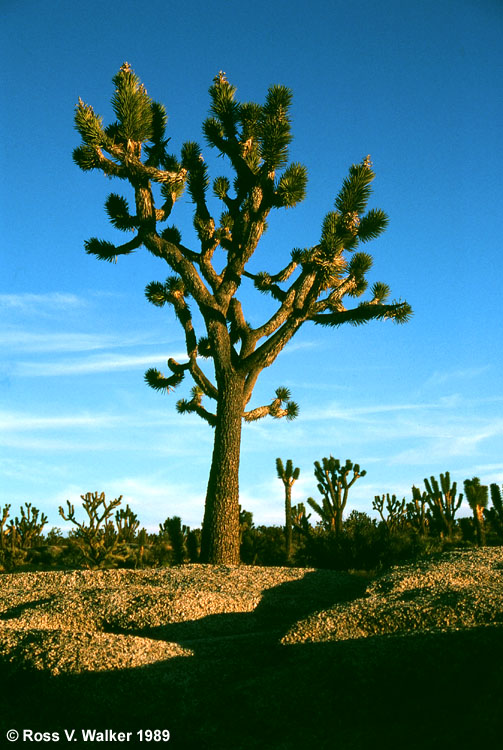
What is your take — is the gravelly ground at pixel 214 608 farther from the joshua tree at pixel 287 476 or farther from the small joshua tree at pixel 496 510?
the joshua tree at pixel 287 476

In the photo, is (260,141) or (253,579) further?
(260,141)

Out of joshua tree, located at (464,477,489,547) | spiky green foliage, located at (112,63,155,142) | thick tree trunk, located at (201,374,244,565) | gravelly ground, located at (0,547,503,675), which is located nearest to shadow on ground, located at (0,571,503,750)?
gravelly ground, located at (0,547,503,675)

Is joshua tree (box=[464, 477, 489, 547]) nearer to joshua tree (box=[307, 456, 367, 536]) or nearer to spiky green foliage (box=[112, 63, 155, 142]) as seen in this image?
joshua tree (box=[307, 456, 367, 536])

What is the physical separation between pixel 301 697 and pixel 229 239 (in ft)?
32.8

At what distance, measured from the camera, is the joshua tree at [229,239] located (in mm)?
11188

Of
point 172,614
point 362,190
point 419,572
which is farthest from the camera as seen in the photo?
point 362,190

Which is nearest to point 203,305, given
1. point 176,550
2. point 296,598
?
point 176,550

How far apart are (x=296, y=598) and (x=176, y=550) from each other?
599cm

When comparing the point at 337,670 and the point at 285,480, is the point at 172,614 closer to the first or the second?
the point at 337,670

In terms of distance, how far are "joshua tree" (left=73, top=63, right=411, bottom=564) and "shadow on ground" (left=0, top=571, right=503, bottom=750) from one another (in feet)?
20.8

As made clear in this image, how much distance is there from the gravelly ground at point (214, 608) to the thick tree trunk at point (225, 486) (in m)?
1.37

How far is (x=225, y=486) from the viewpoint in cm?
1073

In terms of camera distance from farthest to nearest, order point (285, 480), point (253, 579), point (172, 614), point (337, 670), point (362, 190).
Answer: point (285, 480), point (362, 190), point (253, 579), point (172, 614), point (337, 670)

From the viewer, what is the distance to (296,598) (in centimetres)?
706
